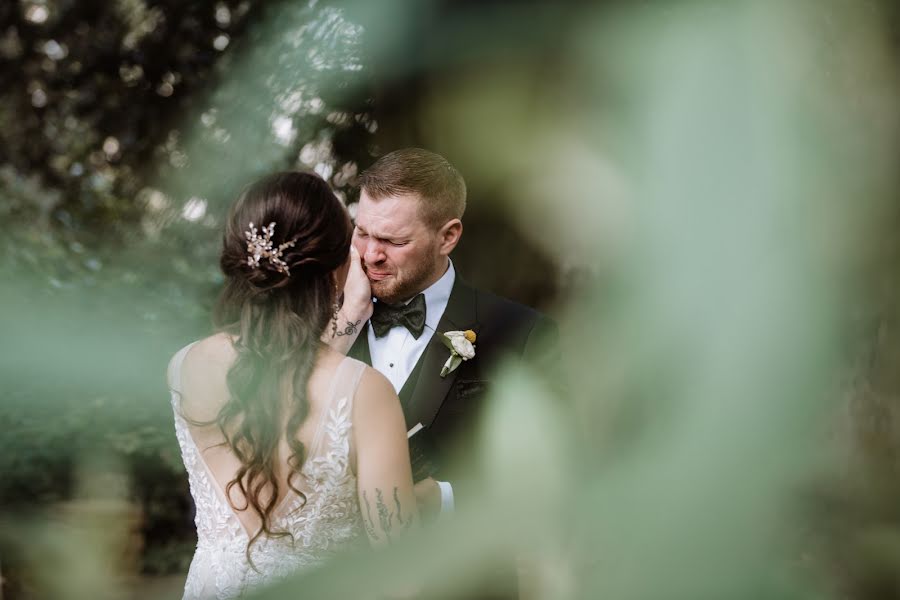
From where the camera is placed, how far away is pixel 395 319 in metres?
1.50

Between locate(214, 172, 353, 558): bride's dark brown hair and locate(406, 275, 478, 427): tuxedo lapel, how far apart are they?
292 millimetres

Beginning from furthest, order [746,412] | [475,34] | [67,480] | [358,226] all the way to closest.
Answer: [67,480] < [358,226] < [475,34] < [746,412]

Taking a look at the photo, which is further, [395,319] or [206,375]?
[395,319]

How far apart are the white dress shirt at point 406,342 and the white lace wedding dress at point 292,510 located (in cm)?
31

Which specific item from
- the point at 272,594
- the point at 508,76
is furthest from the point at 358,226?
the point at 272,594

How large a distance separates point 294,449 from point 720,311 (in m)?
0.97

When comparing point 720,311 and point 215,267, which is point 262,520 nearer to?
point 215,267

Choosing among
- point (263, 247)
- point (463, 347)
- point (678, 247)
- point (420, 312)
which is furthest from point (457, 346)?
point (678, 247)

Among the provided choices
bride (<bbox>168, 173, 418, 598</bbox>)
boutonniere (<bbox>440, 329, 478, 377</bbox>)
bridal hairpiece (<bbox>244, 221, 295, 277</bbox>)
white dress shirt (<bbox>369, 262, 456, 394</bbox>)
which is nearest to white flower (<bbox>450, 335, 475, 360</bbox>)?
boutonniere (<bbox>440, 329, 478, 377</bbox>)

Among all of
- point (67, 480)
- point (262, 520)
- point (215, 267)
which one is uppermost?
point (215, 267)

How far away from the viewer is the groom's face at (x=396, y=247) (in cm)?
137

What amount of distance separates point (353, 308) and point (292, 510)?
346 millimetres

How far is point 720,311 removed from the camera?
0.21 m

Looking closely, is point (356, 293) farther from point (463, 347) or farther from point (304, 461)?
point (304, 461)
